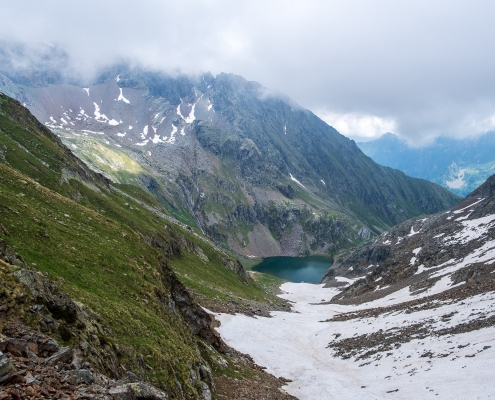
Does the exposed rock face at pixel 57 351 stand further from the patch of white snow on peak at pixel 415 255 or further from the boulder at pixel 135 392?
the patch of white snow on peak at pixel 415 255

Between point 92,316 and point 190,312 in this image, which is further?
point 190,312

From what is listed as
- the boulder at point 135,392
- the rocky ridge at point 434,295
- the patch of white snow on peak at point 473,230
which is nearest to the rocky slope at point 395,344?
the rocky ridge at point 434,295

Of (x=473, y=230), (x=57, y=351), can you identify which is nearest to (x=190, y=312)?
(x=57, y=351)

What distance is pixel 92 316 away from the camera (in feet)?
55.2

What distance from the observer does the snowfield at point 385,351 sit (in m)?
25.3

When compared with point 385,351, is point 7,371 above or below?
above

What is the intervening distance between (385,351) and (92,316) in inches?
1191

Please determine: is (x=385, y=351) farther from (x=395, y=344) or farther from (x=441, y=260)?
(x=441, y=260)

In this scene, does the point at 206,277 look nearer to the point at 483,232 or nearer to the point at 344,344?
the point at 344,344

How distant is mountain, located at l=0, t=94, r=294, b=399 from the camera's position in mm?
10461

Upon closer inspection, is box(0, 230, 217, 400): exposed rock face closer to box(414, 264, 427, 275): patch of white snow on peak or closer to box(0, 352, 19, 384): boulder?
box(0, 352, 19, 384): boulder

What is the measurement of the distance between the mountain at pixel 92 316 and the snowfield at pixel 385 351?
18.9ft

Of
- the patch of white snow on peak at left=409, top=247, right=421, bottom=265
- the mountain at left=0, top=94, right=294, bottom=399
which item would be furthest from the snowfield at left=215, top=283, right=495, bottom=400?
the patch of white snow on peak at left=409, top=247, right=421, bottom=265

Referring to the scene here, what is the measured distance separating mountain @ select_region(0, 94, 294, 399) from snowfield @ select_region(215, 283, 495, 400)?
575 centimetres
